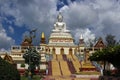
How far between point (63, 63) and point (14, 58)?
8512 millimetres

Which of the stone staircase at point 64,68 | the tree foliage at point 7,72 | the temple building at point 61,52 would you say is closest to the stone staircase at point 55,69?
the temple building at point 61,52

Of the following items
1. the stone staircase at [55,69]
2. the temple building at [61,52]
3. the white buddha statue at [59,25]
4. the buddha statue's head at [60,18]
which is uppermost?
the buddha statue's head at [60,18]

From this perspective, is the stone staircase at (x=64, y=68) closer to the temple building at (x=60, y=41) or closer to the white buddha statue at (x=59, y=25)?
the temple building at (x=60, y=41)

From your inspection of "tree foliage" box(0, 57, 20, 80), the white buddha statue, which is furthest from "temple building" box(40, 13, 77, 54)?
"tree foliage" box(0, 57, 20, 80)

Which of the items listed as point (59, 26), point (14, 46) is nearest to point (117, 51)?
point (14, 46)

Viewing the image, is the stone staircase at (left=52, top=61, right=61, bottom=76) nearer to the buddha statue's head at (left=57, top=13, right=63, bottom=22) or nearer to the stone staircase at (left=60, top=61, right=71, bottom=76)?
the stone staircase at (left=60, top=61, right=71, bottom=76)

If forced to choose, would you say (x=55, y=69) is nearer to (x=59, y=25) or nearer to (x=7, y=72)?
(x=59, y=25)

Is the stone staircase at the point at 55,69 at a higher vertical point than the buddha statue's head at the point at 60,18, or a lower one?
lower

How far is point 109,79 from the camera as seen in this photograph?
Result: 3991 centimetres

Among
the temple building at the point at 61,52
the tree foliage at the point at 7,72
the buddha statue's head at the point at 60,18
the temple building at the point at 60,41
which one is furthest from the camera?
the buddha statue's head at the point at 60,18

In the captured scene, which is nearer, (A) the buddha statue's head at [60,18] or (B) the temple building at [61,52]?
(B) the temple building at [61,52]

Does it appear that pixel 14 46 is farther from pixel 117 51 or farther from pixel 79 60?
pixel 117 51

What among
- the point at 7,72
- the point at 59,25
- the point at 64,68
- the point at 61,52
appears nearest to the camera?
the point at 7,72

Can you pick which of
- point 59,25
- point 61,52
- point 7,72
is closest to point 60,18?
point 59,25
